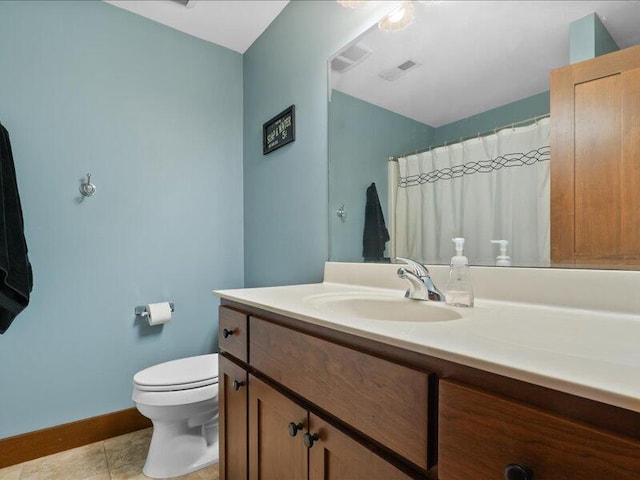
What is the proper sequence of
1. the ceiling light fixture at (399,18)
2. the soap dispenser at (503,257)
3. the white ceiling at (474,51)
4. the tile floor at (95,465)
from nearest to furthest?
1. the white ceiling at (474,51)
2. the soap dispenser at (503,257)
3. the ceiling light fixture at (399,18)
4. the tile floor at (95,465)

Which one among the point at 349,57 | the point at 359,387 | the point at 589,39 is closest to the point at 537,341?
the point at 359,387

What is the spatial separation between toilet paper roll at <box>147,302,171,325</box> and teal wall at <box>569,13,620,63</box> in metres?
2.00

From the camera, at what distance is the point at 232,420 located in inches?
43.6

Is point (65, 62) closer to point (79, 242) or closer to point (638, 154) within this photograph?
point (79, 242)

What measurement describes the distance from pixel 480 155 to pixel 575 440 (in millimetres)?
870

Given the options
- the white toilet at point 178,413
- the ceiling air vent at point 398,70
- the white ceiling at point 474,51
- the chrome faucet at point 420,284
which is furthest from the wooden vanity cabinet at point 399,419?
the ceiling air vent at point 398,70

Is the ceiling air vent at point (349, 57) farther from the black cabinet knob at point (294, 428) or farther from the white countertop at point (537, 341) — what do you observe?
the black cabinet knob at point (294, 428)

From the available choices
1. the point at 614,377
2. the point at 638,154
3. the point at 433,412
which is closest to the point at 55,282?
the point at 433,412

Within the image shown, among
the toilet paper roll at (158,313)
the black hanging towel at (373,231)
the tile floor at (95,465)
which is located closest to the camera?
the black hanging towel at (373,231)

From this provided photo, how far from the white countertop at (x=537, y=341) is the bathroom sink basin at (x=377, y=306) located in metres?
0.08

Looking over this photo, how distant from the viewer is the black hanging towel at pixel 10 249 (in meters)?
1.36

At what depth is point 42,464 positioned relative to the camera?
5.03ft

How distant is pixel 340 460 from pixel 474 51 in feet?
3.95

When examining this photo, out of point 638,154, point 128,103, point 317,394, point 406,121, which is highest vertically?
point 128,103
